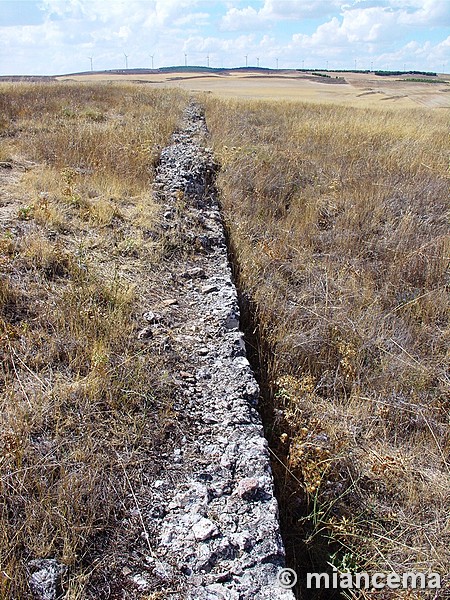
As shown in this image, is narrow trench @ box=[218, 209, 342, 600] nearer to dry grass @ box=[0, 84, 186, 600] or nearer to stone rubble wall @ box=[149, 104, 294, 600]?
stone rubble wall @ box=[149, 104, 294, 600]

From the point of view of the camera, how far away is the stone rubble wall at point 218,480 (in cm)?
186

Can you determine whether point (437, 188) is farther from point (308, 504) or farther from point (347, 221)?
point (308, 504)

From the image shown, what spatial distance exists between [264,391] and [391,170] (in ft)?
23.9

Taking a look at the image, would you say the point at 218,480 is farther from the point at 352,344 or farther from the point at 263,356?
the point at 352,344

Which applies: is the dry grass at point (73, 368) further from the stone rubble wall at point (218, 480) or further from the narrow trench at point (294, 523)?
the narrow trench at point (294, 523)

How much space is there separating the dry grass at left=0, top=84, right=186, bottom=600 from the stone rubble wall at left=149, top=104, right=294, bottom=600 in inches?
9.3

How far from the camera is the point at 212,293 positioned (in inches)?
165

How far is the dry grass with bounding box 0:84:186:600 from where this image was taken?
1.95m

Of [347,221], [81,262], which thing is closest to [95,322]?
[81,262]

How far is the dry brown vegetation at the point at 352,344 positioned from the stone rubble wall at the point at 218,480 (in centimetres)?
35

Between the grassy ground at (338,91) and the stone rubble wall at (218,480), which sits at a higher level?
the grassy ground at (338,91)

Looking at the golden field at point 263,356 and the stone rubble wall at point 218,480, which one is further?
the golden field at point 263,356

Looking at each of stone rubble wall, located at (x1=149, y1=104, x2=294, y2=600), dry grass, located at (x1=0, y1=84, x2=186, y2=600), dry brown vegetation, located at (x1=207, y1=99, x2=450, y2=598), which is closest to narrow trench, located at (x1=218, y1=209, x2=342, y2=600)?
dry brown vegetation, located at (x1=207, y1=99, x2=450, y2=598)

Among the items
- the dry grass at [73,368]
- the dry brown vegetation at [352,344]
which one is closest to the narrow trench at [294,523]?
the dry brown vegetation at [352,344]
